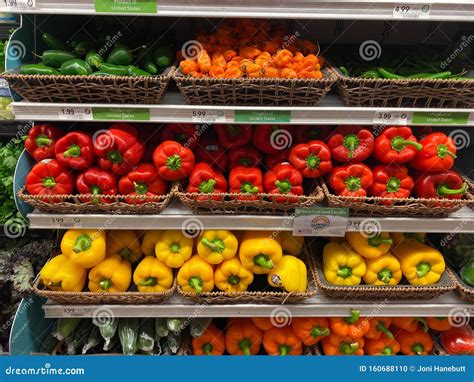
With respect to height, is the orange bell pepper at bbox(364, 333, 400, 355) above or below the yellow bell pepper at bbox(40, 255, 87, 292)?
below

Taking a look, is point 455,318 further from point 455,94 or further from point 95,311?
point 95,311

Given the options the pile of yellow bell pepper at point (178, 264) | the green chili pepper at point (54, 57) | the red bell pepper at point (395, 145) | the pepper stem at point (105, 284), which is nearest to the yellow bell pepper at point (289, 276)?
the pile of yellow bell pepper at point (178, 264)

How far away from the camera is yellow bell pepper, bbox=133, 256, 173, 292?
189 centimetres

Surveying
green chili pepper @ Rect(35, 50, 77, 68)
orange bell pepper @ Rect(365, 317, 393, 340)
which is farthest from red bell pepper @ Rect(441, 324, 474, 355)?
green chili pepper @ Rect(35, 50, 77, 68)

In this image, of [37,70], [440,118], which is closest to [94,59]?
[37,70]

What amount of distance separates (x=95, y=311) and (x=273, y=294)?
859 mm

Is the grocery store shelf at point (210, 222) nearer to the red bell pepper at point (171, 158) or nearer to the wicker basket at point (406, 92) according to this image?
the red bell pepper at point (171, 158)

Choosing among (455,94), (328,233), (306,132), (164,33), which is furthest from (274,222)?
(164,33)

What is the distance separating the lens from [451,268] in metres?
2.13

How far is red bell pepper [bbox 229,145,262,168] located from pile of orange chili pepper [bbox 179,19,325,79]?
0.36 meters

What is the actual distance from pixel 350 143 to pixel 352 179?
159 mm

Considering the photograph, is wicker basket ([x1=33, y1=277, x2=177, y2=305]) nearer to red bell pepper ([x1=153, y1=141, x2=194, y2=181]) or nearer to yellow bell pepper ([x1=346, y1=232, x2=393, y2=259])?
red bell pepper ([x1=153, y1=141, x2=194, y2=181])

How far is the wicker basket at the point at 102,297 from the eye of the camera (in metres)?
1.84

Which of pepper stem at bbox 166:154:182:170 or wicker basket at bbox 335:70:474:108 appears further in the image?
pepper stem at bbox 166:154:182:170
